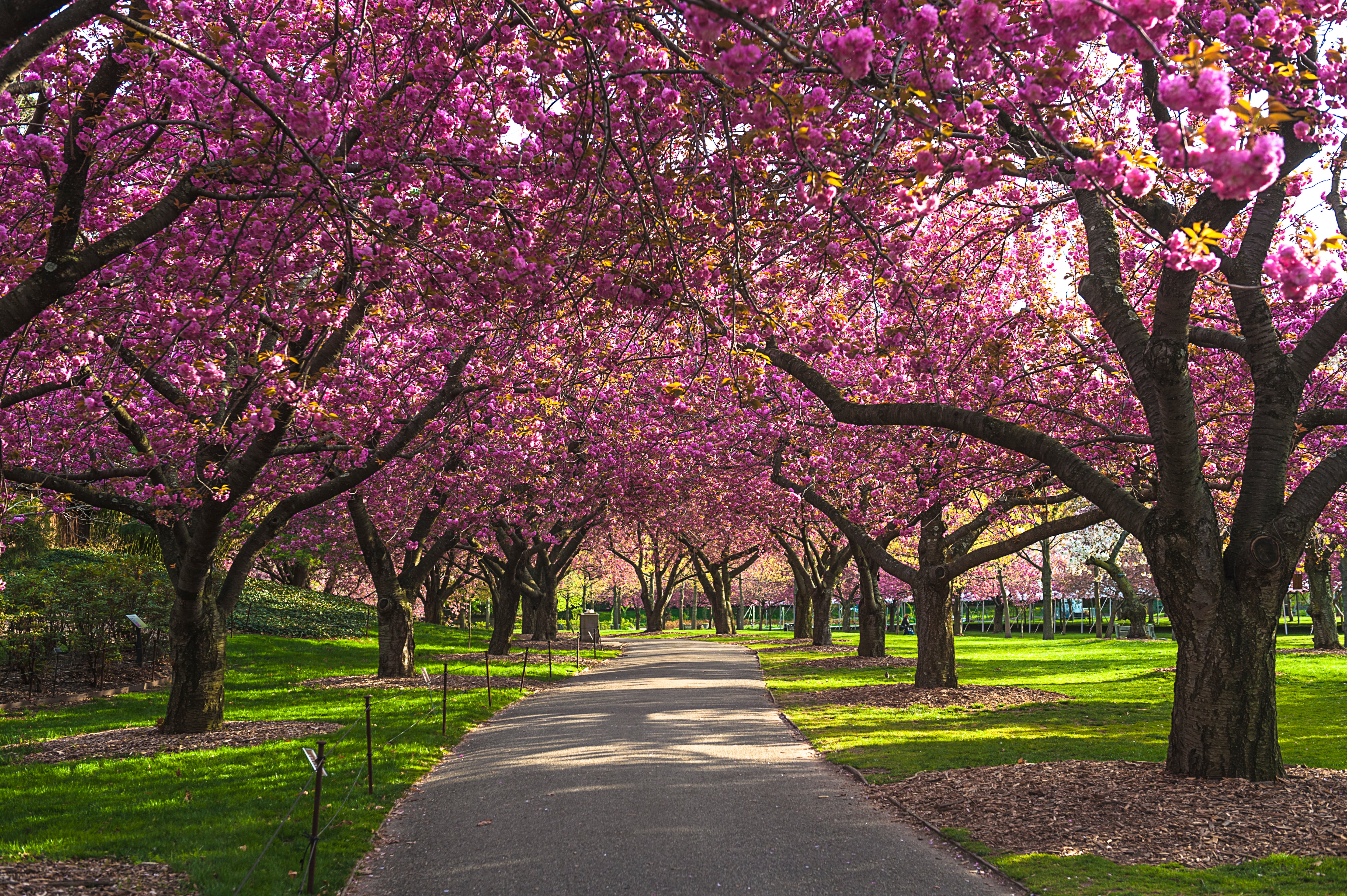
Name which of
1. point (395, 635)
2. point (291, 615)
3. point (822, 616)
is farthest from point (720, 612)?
point (395, 635)

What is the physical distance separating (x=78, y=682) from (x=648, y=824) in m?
16.5

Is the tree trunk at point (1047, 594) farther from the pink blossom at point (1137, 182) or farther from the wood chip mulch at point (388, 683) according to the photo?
the pink blossom at point (1137, 182)

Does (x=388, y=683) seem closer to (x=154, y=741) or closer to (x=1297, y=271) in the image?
(x=154, y=741)

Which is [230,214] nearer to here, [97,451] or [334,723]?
[334,723]

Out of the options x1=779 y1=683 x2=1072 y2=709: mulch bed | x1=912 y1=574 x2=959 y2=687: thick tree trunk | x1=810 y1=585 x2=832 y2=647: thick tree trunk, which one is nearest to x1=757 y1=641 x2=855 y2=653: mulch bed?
x1=810 y1=585 x2=832 y2=647: thick tree trunk

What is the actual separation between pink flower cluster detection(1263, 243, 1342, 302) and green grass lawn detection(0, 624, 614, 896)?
6356 millimetres

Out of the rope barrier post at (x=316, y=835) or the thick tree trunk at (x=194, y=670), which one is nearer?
the rope barrier post at (x=316, y=835)

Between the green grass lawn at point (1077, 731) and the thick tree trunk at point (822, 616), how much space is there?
7.98 m

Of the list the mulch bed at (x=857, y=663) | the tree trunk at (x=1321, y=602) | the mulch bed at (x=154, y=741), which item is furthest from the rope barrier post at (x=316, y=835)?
the tree trunk at (x=1321, y=602)

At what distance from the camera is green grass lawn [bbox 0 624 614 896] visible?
6.67 metres

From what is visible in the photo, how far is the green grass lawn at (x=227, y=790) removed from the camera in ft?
21.9

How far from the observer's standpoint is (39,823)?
762cm

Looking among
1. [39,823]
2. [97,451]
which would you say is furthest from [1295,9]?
[97,451]

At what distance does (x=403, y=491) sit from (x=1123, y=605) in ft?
148
